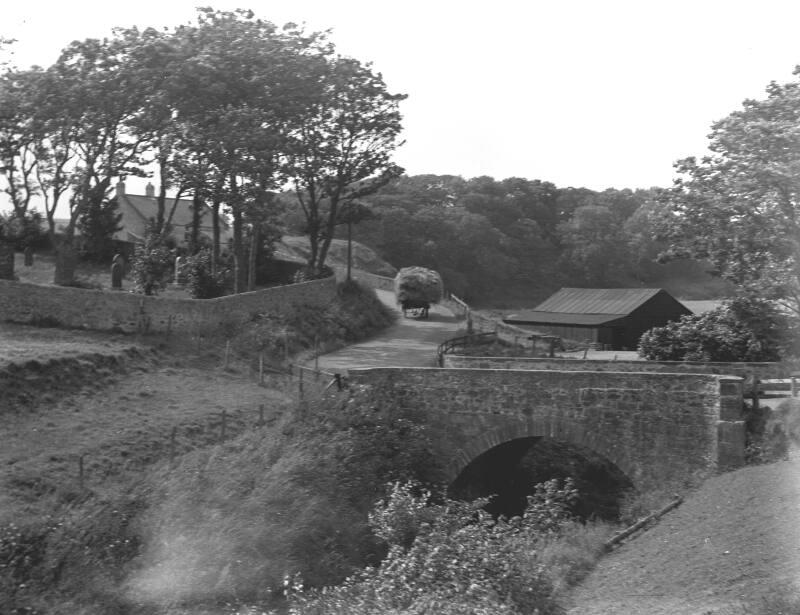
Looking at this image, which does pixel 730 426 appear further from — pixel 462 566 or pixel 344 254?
pixel 344 254

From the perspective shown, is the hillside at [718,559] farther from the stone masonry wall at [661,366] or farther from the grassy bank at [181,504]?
the grassy bank at [181,504]

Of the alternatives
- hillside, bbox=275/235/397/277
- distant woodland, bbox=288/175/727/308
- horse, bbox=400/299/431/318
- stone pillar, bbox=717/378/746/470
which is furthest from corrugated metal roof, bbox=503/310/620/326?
stone pillar, bbox=717/378/746/470

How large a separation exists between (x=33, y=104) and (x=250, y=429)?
17.7 m

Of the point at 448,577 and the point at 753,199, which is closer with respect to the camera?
the point at 448,577

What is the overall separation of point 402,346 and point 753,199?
16673 millimetres

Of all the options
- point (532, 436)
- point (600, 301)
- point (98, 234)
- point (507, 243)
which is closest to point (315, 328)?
point (600, 301)

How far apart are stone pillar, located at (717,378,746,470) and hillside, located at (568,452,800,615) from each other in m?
0.42

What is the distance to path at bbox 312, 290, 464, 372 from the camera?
105ft

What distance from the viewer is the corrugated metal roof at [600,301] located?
40.8 meters

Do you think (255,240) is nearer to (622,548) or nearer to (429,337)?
(429,337)

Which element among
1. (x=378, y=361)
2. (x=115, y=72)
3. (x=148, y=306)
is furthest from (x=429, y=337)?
(x=115, y=72)

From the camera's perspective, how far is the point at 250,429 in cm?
2397

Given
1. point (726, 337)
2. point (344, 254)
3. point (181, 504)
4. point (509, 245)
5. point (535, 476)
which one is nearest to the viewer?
point (181, 504)

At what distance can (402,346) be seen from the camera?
119 feet
